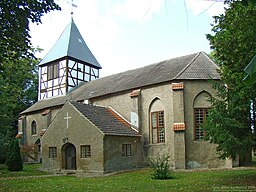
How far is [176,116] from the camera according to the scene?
980 inches

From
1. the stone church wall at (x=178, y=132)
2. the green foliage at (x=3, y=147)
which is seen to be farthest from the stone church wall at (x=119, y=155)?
the green foliage at (x=3, y=147)

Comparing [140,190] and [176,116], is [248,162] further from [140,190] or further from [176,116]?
[140,190]

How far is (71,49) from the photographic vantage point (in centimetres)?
3916

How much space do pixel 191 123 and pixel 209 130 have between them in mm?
9895

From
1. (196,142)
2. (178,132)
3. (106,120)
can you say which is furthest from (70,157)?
(196,142)

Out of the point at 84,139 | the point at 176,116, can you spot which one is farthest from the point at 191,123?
the point at 84,139

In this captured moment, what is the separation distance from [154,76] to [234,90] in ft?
43.9

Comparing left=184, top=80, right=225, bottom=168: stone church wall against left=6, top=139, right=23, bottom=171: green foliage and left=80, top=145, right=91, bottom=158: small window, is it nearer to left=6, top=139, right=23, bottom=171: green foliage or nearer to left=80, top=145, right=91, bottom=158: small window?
left=80, top=145, right=91, bottom=158: small window

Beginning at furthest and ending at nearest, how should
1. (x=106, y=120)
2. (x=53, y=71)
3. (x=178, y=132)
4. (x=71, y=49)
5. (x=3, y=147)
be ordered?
(x=53, y=71) → (x=71, y=49) → (x=3, y=147) → (x=106, y=120) → (x=178, y=132)

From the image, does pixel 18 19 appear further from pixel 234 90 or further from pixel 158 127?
pixel 158 127

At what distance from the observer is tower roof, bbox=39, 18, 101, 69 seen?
38944 millimetres

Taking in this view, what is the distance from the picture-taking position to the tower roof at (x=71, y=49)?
1533 inches

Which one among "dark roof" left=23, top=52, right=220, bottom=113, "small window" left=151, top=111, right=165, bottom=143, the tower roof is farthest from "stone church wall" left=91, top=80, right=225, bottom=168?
the tower roof

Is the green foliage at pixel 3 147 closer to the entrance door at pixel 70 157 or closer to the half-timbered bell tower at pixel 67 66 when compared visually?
the entrance door at pixel 70 157
